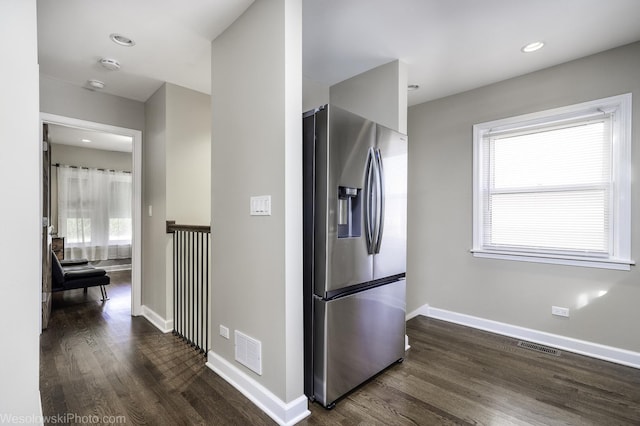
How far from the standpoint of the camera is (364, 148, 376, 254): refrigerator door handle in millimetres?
2195

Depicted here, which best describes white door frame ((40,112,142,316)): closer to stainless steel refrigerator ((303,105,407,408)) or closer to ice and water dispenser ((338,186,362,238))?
stainless steel refrigerator ((303,105,407,408))

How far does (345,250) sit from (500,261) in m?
2.12

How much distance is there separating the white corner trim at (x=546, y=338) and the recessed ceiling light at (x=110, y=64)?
4.09 meters

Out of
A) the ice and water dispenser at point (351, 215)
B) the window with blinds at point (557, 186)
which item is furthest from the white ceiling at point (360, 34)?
the ice and water dispenser at point (351, 215)

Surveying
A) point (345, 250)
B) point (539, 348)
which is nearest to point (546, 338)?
point (539, 348)

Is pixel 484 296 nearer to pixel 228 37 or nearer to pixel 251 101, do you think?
pixel 251 101

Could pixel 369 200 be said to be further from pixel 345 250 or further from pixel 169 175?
pixel 169 175

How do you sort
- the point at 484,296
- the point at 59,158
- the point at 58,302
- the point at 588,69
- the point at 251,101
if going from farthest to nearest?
the point at 59,158 < the point at 58,302 < the point at 484,296 < the point at 588,69 < the point at 251,101

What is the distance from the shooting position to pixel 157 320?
3.35 meters

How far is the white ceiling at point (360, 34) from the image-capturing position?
208 cm

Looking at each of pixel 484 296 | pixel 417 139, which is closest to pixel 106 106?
pixel 417 139

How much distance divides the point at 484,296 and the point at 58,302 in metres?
5.42

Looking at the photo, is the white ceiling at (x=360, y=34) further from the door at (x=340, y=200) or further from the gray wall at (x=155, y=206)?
the door at (x=340, y=200)

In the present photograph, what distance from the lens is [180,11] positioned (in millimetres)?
2105
